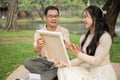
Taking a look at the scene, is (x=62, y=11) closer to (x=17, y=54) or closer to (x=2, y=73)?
(x=17, y=54)

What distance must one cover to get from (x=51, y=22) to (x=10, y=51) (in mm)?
5200

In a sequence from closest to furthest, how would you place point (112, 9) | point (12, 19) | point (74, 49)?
point (74, 49)
point (112, 9)
point (12, 19)

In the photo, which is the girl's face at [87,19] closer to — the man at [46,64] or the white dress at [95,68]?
the white dress at [95,68]

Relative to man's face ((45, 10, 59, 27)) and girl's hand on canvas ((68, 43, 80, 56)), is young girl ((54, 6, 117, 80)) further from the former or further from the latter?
man's face ((45, 10, 59, 27))

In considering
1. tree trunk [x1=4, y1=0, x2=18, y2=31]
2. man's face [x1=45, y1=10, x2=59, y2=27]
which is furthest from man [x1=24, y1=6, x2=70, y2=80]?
tree trunk [x1=4, y1=0, x2=18, y2=31]

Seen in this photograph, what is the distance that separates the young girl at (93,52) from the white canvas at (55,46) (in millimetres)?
69

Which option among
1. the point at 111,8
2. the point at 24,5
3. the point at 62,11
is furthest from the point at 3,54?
the point at 62,11

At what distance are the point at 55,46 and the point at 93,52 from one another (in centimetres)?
39

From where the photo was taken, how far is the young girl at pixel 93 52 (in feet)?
10.3

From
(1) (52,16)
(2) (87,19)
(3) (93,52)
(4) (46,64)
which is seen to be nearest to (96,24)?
(2) (87,19)

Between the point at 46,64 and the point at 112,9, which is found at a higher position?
the point at 112,9

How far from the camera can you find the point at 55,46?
10.6 ft

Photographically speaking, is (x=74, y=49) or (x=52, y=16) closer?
(x=74, y=49)

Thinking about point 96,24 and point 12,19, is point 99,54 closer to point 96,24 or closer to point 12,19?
point 96,24
